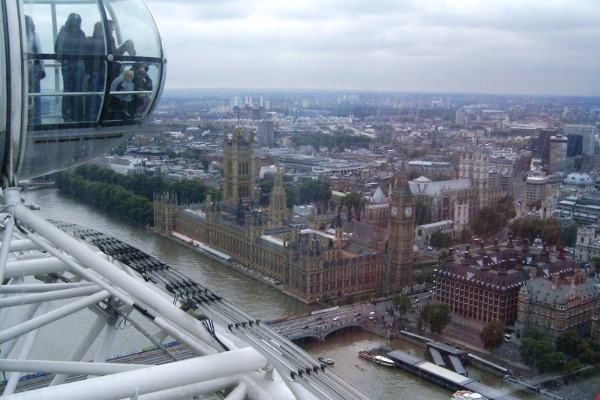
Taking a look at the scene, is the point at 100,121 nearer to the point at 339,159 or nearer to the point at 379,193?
the point at 379,193

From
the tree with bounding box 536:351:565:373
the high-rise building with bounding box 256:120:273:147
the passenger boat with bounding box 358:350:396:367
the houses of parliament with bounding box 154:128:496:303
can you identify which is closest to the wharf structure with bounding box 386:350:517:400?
the passenger boat with bounding box 358:350:396:367

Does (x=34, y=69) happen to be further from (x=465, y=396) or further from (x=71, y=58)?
(x=465, y=396)

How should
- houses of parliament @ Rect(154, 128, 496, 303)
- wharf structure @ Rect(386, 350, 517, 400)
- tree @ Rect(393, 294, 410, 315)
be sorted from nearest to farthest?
wharf structure @ Rect(386, 350, 517, 400)
tree @ Rect(393, 294, 410, 315)
houses of parliament @ Rect(154, 128, 496, 303)

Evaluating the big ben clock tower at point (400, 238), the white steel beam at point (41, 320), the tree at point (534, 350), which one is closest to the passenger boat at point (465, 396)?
the tree at point (534, 350)

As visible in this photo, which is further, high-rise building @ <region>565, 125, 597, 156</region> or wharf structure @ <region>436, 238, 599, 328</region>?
high-rise building @ <region>565, 125, 597, 156</region>

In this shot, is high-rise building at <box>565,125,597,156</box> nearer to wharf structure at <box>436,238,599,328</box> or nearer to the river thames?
wharf structure at <box>436,238,599,328</box>

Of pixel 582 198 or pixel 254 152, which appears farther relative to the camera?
pixel 254 152

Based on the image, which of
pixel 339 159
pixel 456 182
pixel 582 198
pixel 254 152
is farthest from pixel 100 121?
pixel 339 159
